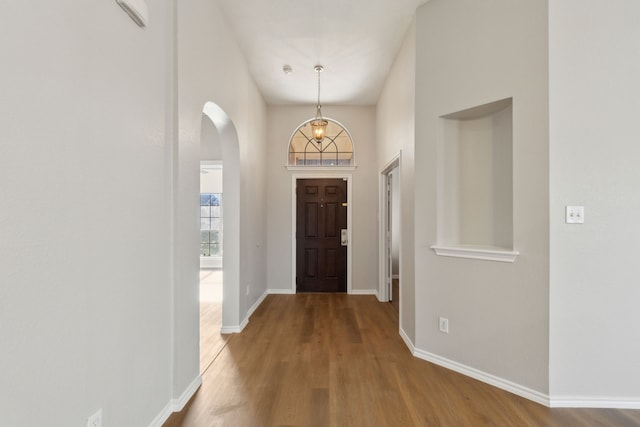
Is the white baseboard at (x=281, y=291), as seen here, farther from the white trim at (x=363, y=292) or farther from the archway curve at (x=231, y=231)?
the archway curve at (x=231, y=231)

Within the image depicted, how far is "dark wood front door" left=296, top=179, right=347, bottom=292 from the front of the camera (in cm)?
528

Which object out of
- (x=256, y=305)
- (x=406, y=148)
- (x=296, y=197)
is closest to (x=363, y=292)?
(x=256, y=305)

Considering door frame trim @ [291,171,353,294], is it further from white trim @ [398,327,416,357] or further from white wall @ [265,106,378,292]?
white trim @ [398,327,416,357]

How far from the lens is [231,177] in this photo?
3506mm

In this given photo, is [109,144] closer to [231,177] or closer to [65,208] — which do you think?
[65,208]

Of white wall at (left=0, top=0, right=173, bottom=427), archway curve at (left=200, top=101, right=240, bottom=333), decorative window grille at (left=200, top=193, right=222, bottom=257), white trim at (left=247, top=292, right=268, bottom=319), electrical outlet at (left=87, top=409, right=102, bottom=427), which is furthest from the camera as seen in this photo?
decorative window grille at (left=200, top=193, right=222, bottom=257)

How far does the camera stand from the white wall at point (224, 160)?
2.12m

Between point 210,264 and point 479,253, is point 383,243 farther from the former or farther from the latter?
point 210,264

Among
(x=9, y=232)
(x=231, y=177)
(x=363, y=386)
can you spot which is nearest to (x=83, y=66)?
(x=9, y=232)

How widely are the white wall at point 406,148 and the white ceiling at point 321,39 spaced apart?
0.26 metres
